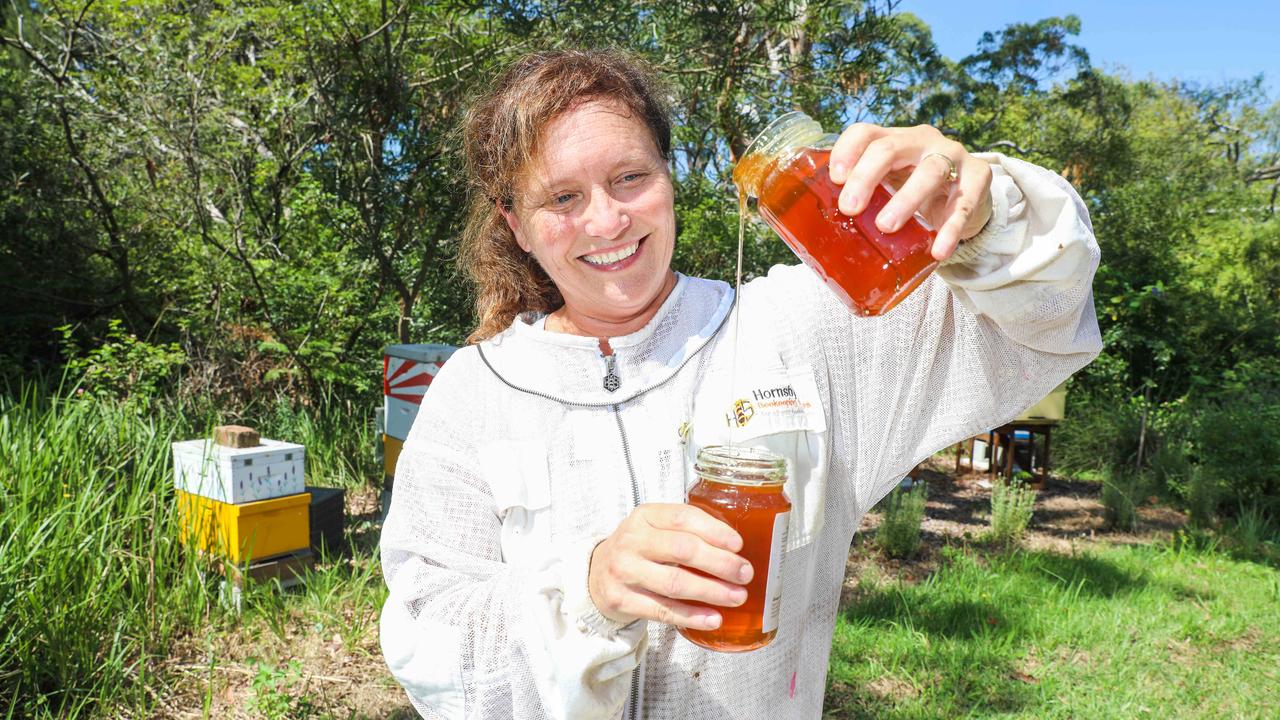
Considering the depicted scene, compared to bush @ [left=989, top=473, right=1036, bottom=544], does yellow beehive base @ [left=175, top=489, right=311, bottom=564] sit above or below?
above

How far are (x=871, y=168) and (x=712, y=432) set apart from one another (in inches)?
22.1

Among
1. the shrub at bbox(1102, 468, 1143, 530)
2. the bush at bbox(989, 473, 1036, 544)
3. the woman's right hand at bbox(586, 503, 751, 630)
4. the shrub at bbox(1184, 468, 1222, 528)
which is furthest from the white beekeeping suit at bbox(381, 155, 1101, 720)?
the shrub at bbox(1184, 468, 1222, 528)

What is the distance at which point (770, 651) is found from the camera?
148 cm

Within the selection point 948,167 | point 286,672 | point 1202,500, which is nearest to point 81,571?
point 286,672

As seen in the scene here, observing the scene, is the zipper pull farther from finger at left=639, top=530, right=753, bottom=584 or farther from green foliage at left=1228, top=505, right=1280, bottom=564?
green foliage at left=1228, top=505, right=1280, bottom=564

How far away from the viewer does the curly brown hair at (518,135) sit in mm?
1673

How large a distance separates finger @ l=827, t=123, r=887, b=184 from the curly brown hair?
57 cm

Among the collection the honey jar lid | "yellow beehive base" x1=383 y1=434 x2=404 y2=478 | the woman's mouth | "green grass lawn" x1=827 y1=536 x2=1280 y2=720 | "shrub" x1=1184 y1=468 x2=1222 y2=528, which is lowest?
"green grass lawn" x1=827 y1=536 x2=1280 y2=720

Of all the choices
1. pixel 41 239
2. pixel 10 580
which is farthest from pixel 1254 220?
pixel 41 239

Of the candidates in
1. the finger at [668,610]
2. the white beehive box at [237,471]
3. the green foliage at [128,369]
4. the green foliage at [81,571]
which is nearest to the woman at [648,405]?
the finger at [668,610]

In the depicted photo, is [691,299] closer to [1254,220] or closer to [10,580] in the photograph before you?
[10,580]

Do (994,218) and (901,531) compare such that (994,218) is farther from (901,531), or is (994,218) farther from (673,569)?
(901,531)

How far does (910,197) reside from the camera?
1.16 m

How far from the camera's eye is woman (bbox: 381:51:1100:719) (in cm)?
117
